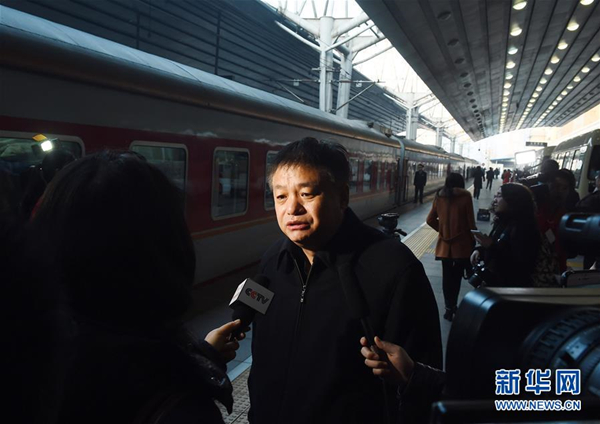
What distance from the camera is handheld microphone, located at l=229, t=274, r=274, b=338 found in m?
1.59

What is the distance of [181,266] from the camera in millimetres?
1021

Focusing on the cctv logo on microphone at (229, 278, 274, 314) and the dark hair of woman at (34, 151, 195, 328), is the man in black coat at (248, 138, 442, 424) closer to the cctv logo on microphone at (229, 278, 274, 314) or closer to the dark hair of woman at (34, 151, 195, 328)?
the cctv logo on microphone at (229, 278, 274, 314)

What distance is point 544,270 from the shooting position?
3385 mm

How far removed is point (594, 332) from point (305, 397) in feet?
3.10

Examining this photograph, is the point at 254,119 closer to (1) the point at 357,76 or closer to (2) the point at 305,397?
(2) the point at 305,397

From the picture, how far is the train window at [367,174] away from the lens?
12367 millimetres

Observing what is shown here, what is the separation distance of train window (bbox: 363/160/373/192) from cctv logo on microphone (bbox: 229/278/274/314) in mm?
10748

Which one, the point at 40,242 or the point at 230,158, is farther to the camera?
the point at 230,158

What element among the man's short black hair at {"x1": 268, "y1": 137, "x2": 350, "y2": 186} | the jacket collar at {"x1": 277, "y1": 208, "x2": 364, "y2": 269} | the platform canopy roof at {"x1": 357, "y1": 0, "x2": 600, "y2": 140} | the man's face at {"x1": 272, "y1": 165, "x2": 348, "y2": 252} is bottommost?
the jacket collar at {"x1": 277, "y1": 208, "x2": 364, "y2": 269}

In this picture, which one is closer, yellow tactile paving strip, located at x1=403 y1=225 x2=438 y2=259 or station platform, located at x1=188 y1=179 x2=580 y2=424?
station platform, located at x1=188 y1=179 x2=580 y2=424

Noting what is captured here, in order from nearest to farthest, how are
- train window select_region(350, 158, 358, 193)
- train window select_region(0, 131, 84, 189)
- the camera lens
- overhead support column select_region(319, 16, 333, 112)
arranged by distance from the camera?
the camera lens < train window select_region(0, 131, 84, 189) < train window select_region(350, 158, 358, 193) < overhead support column select_region(319, 16, 333, 112)

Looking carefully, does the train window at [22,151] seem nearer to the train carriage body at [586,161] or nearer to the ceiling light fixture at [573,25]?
the train carriage body at [586,161]

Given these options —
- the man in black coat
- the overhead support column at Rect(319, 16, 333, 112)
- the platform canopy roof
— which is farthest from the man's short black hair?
the overhead support column at Rect(319, 16, 333, 112)

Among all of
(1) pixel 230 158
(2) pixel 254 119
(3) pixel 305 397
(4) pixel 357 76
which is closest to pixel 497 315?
(3) pixel 305 397
